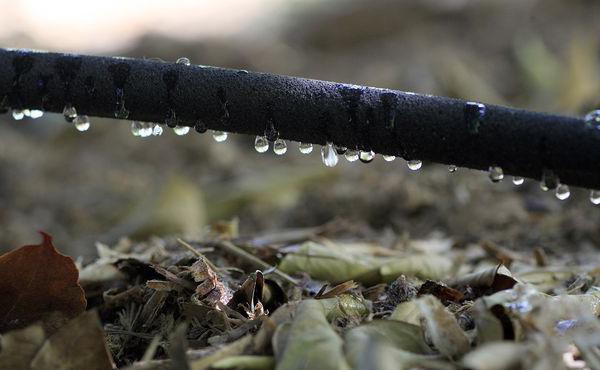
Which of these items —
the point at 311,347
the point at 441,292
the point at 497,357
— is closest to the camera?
the point at 497,357

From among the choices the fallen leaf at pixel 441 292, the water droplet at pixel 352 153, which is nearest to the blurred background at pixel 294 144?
the fallen leaf at pixel 441 292

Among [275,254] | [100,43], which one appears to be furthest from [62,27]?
[275,254]

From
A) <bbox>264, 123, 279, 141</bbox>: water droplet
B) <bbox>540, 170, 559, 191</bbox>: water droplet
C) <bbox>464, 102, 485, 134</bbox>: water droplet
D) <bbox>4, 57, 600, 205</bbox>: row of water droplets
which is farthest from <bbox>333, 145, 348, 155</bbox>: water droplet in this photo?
<bbox>540, 170, 559, 191</bbox>: water droplet

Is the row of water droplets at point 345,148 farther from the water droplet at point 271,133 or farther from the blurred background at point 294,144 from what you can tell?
the blurred background at point 294,144

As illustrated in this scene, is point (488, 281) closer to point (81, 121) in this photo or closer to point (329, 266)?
point (329, 266)

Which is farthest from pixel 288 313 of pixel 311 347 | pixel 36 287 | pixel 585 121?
pixel 585 121

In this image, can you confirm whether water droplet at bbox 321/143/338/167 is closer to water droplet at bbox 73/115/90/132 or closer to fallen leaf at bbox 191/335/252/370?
fallen leaf at bbox 191/335/252/370
